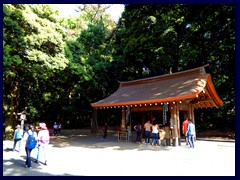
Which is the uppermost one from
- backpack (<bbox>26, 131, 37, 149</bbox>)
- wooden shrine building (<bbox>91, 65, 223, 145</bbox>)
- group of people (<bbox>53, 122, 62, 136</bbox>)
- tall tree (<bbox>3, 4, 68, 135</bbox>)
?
tall tree (<bbox>3, 4, 68, 135</bbox>)

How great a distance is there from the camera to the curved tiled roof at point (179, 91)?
1230 centimetres

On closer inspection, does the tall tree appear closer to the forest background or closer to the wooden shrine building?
the forest background

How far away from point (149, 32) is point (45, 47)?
10.7 meters

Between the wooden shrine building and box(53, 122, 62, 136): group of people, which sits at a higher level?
the wooden shrine building

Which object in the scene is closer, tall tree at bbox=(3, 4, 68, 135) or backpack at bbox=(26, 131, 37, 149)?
backpack at bbox=(26, 131, 37, 149)

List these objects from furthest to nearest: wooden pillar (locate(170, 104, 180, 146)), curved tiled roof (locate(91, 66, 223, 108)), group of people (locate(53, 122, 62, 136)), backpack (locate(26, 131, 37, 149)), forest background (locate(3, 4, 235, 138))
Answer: group of people (locate(53, 122, 62, 136)) < forest background (locate(3, 4, 235, 138)) < wooden pillar (locate(170, 104, 180, 146)) < curved tiled roof (locate(91, 66, 223, 108)) < backpack (locate(26, 131, 37, 149))

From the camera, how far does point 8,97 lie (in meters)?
22.0

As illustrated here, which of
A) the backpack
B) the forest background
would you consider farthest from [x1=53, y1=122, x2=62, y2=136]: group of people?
the backpack

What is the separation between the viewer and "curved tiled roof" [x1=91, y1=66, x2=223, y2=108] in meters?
12.3

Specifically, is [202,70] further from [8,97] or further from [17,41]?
[8,97]

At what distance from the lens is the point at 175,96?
12125 mm

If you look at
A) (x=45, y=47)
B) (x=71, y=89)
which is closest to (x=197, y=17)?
(x=45, y=47)
